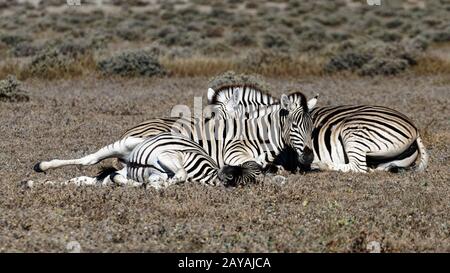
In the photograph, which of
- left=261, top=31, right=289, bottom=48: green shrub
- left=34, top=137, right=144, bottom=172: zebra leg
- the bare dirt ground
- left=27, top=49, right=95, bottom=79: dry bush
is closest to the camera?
the bare dirt ground

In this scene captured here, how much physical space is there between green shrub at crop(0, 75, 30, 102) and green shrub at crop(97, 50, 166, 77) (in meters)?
5.39

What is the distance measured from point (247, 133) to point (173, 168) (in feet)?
5.05

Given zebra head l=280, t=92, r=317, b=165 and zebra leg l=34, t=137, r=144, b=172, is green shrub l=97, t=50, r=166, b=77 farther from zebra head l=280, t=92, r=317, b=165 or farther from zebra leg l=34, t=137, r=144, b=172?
zebra leg l=34, t=137, r=144, b=172

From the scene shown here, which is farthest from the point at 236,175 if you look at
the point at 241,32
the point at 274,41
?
the point at 241,32

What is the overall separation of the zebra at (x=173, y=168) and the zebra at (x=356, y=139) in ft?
4.13

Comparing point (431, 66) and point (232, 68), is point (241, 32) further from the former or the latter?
point (431, 66)

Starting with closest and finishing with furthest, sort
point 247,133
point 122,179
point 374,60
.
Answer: point 122,179 < point 247,133 < point 374,60

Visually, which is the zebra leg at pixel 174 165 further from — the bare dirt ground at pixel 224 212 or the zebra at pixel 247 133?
the zebra at pixel 247 133

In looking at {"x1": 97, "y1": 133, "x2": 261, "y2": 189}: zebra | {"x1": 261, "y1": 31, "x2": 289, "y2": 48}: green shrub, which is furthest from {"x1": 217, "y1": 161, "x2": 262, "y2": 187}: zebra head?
{"x1": 261, "y1": 31, "x2": 289, "y2": 48}: green shrub

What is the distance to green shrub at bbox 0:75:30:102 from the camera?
670 inches

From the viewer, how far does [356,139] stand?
32.4ft

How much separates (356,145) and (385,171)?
50cm

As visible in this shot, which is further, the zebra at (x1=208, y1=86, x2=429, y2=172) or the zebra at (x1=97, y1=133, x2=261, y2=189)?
the zebra at (x1=208, y1=86, x2=429, y2=172)

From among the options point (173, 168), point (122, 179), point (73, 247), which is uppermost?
point (73, 247)
